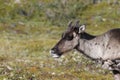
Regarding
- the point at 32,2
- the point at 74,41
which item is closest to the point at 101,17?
the point at 32,2

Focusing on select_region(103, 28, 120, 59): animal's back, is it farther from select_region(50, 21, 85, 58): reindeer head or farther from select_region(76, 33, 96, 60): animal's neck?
select_region(50, 21, 85, 58): reindeer head

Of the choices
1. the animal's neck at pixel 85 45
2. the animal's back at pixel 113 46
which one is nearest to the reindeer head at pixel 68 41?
the animal's neck at pixel 85 45

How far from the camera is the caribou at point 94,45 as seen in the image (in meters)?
19.5

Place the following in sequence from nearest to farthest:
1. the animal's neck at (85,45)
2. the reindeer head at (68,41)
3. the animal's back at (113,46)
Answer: the animal's back at (113,46), the reindeer head at (68,41), the animal's neck at (85,45)

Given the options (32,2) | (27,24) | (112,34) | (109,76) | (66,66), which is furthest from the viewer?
(32,2)

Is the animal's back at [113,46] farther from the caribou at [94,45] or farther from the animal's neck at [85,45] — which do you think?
the animal's neck at [85,45]

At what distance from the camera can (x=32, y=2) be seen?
175000 millimetres

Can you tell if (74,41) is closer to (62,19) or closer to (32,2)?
(62,19)

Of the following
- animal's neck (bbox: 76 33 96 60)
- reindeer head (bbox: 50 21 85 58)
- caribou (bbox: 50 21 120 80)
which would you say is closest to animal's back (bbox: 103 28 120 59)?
caribou (bbox: 50 21 120 80)

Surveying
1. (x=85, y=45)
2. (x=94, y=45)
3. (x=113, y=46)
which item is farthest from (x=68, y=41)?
(x=113, y=46)

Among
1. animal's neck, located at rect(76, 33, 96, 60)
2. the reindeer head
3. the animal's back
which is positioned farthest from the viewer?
animal's neck, located at rect(76, 33, 96, 60)

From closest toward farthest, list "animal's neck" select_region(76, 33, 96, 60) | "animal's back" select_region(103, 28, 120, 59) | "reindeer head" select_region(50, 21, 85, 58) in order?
"animal's back" select_region(103, 28, 120, 59) < "reindeer head" select_region(50, 21, 85, 58) < "animal's neck" select_region(76, 33, 96, 60)

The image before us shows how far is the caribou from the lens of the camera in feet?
63.9

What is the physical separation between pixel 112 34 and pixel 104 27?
392ft
